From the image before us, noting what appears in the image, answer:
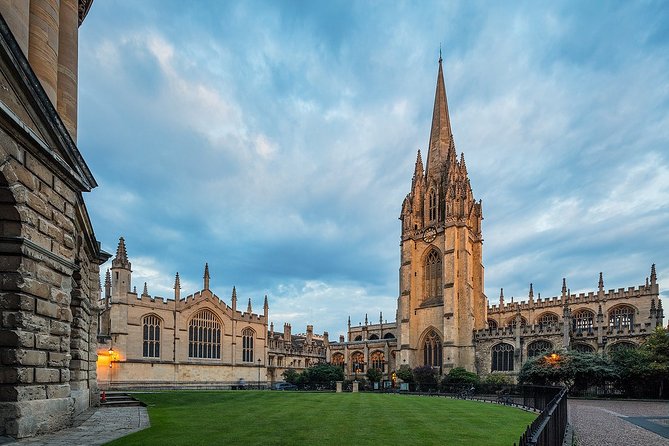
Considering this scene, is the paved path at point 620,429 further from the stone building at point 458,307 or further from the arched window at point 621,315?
the arched window at point 621,315

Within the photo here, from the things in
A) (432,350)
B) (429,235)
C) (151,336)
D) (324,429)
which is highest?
(429,235)

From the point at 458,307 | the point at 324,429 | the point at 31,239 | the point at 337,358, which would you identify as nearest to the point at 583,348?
the point at 458,307

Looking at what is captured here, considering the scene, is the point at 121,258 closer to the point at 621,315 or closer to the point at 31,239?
the point at 31,239

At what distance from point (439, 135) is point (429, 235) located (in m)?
14.1

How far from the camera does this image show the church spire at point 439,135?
60.1 meters

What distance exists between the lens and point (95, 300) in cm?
1886

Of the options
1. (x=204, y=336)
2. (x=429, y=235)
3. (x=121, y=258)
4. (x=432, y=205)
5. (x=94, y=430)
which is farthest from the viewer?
(x=432, y=205)

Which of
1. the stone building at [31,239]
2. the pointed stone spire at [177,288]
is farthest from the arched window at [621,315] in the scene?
the stone building at [31,239]

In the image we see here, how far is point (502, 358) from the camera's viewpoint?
1868 inches

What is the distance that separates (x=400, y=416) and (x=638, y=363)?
1003 inches

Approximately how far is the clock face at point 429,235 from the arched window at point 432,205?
1.85m

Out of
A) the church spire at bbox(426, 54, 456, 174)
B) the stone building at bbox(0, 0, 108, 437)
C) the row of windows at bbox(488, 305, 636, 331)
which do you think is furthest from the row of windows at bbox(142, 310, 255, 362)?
the stone building at bbox(0, 0, 108, 437)

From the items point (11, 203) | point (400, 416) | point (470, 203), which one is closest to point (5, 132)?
point (11, 203)

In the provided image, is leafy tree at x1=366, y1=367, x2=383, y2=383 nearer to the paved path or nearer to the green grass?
the paved path
